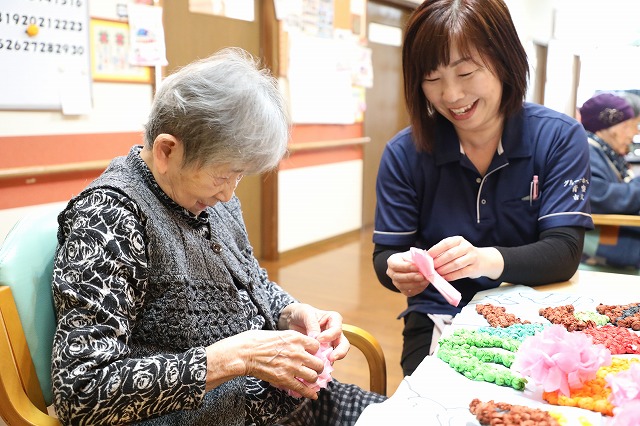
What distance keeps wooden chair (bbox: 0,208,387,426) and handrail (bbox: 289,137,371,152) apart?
329cm

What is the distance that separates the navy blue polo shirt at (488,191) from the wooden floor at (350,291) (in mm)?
1186

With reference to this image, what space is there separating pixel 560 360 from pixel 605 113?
8.35 ft

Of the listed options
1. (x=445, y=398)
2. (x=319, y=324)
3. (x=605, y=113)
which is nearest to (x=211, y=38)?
(x=605, y=113)

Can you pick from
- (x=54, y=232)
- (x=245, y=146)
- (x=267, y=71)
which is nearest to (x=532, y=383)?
(x=245, y=146)

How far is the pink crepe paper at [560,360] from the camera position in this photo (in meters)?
0.83

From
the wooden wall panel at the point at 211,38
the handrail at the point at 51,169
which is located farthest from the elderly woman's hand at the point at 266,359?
the wooden wall panel at the point at 211,38

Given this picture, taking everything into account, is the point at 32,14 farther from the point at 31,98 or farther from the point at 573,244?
the point at 573,244

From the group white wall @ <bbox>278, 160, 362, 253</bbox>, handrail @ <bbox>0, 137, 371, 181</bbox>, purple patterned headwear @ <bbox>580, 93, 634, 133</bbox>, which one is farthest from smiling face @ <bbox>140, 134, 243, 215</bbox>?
white wall @ <bbox>278, 160, 362, 253</bbox>

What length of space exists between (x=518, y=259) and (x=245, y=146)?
0.69 m

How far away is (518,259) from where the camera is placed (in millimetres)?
1365

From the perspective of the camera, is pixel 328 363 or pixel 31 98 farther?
pixel 31 98

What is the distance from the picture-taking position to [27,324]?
102cm

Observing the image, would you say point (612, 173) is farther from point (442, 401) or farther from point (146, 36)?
point (146, 36)

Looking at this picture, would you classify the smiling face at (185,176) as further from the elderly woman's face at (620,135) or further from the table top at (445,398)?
the elderly woman's face at (620,135)
